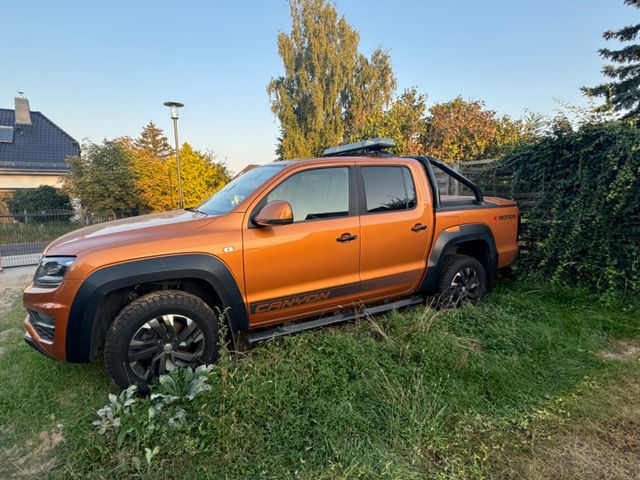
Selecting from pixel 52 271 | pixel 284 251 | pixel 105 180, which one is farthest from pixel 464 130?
pixel 105 180

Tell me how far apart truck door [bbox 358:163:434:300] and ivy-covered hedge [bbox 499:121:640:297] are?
6.72 ft

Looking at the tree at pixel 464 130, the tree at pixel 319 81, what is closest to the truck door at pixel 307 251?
the tree at pixel 464 130

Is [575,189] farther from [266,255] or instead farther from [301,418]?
[301,418]

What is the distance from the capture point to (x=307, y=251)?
299 centimetres

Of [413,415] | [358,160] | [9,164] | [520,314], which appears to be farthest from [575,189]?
[9,164]

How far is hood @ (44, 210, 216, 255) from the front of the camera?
8.28 feet

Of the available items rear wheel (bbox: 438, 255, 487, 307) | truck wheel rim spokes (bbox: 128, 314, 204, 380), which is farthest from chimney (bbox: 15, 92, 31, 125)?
rear wheel (bbox: 438, 255, 487, 307)

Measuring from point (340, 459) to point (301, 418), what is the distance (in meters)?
0.39

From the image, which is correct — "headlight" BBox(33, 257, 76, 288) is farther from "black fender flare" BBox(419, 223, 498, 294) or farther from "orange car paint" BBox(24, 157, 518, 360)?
"black fender flare" BBox(419, 223, 498, 294)

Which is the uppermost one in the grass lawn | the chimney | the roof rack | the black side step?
the chimney

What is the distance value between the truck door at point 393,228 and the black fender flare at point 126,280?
1.29 m

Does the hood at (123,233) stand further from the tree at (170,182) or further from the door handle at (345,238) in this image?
the tree at (170,182)

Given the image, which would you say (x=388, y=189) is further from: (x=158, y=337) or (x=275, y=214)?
(x=158, y=337)

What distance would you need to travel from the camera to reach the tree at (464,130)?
1079 cm
